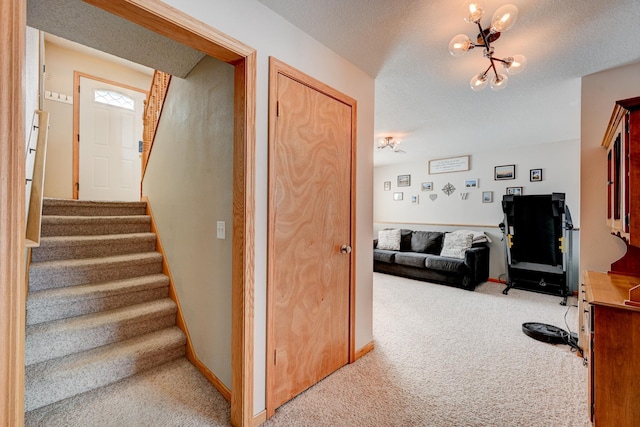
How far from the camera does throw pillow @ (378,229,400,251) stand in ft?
18.5

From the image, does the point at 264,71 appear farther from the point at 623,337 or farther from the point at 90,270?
the point at 623,337

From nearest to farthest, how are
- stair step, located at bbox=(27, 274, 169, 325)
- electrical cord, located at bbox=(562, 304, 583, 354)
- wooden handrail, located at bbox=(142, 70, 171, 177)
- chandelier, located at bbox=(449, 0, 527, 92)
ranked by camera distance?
1. chandelier, located at bbox=(449, 0, 527, 92)
2. stair step, located at bbox=(27, 274, 169, 325)
3. electrical cord, located at bbox=(562, 304, 583, 354)
4. wooden handrail, located at bbox=(142, 70, 171, 177)

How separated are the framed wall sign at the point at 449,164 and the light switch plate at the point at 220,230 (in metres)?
4.95

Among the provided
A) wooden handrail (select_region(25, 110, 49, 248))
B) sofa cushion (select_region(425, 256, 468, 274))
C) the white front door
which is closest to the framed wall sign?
sofa cushion (select_region(425, 256, 468, 274))

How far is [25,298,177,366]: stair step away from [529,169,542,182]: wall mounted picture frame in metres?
5.46

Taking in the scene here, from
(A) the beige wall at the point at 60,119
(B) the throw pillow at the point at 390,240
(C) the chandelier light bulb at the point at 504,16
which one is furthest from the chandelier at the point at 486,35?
(A) the beige wall at the point at 60,119

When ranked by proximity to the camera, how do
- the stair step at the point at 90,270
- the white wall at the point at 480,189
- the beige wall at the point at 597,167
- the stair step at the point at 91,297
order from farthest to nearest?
1. the white wall at the point at 480,189
2. the beige wall at the point at 597,167
3. the stair step at the point at 90,270
4. the stair step at the point at 91,297

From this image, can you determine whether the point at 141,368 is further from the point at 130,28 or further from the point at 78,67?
the point at 78,67

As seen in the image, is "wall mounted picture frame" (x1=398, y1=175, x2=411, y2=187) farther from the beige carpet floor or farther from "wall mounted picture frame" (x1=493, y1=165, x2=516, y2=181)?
the beige carpet floor

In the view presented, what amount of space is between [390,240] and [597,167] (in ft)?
11.9

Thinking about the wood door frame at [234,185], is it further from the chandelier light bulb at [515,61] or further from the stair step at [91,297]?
the chandelier light bulb at [515,61]

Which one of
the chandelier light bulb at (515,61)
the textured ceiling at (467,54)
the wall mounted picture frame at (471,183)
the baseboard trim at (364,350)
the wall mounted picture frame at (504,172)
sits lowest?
the baseboard trim at (364,350)

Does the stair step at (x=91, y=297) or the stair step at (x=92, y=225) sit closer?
the stair step at (x=91, y=297)

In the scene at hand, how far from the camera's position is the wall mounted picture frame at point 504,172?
479 cm
